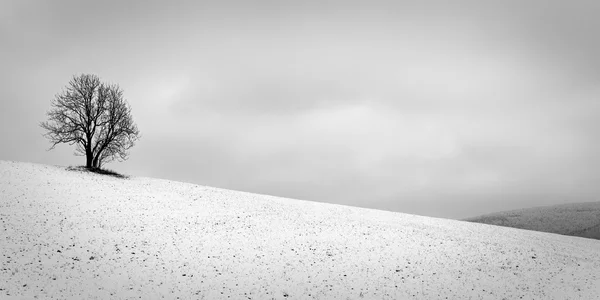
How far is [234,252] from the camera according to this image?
27562 mm

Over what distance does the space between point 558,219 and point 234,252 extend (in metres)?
60.2

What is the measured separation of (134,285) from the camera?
21578 mm

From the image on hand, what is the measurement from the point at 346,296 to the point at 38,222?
75.8ft

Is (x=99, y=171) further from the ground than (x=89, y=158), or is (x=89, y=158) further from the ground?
(x=89, y=158)

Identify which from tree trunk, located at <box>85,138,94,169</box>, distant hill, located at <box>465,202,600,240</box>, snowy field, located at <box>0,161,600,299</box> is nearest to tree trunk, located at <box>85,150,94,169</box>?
tree trunk, located at <box>85,138,94,169</box>

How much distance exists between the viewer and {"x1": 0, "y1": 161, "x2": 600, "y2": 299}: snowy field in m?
22.2

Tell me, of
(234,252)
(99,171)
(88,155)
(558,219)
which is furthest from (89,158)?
(558,219)

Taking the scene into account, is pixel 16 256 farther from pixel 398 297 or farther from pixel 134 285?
pixel 398 297

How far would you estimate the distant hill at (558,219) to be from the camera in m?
59.0

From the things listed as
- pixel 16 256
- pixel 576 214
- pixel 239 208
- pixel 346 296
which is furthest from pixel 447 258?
pixel 576 214

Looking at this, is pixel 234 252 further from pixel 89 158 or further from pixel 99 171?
pixel 89 158

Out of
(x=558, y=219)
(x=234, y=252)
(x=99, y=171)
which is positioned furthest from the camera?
(x=558, y=219)

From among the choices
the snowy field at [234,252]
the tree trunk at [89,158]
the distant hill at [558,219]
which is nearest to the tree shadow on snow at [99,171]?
the tree trunk at [89,158]

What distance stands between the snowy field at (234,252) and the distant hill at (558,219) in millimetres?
19921
